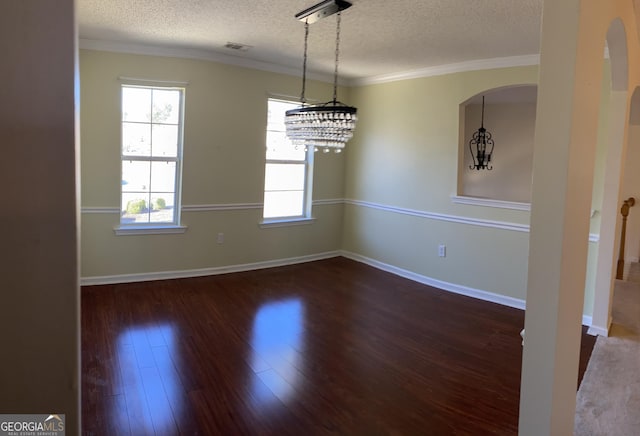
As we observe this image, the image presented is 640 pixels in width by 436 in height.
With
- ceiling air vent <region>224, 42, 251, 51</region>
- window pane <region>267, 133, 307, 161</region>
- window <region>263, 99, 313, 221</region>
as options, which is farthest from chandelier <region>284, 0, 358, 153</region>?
window pane <region>267, 133, 307, 161</region>

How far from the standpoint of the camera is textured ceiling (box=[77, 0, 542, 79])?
2.97 m

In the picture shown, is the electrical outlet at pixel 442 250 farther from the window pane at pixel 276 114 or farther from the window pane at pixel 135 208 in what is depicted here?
the window pane at pixel 135 208

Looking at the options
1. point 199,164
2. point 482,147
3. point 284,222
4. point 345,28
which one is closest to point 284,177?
point 284,222

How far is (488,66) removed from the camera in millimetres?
4344

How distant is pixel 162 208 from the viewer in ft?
15.5

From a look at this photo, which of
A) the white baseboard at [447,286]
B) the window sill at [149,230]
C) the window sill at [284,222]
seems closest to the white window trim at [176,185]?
the window sill at [149,230]

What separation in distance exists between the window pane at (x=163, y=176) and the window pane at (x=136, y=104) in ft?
1.69

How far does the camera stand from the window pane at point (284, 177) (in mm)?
5434

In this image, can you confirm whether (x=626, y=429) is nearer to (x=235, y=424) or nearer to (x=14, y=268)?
(x=235, y=424)

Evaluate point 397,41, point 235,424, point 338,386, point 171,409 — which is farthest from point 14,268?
point 397,41

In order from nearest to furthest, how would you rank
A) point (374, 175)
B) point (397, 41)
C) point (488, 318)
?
1. point (397, 41)
2. point (488, 318)
3. point (374, 175)

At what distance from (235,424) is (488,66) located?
4.08 m

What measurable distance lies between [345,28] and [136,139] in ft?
8.36

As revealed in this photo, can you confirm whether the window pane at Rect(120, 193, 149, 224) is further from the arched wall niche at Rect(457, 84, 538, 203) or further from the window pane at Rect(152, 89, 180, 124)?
the arched wall niche at Rect(457, 84, 538, 203)
